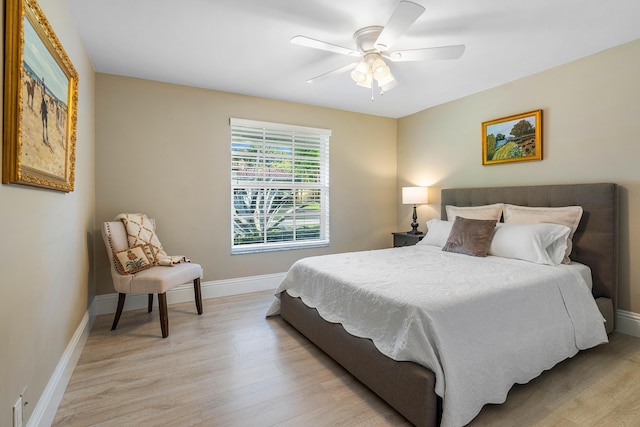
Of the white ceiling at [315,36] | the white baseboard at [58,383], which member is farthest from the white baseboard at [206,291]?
the white ceiling at [315,36]

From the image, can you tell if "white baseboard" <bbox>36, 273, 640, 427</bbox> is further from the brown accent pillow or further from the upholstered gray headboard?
the brown accent pillow

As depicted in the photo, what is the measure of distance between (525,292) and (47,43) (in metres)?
3.02

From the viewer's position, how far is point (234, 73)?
3.15 m

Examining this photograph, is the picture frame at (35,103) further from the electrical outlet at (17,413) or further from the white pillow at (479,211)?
the white pillow at (479,211)

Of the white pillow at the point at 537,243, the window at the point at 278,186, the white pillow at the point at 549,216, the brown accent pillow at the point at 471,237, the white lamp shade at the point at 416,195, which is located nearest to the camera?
the white pillow at the point at 537,243

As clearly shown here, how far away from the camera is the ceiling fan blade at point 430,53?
2184 mm

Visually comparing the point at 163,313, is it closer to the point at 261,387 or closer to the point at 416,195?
the point at 261,387

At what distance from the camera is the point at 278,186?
4062 millimetres

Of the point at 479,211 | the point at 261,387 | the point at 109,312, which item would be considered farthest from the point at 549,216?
the point at 109,312

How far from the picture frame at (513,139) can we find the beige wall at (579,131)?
0.23ft

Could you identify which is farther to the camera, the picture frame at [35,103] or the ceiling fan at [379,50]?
the ceiling fan at [379,50]

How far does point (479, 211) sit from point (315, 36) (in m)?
2.38

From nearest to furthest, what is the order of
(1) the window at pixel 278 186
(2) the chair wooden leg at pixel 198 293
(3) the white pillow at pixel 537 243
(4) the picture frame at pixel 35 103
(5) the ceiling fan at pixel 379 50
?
(4) the picture frame at pixel 35 103
(5) the ceiling fan at pixel 379 50
(3) the white pillow at pixel 537 243
(2) the chair wooden leg at pixel 198 293
(1) the window at pixel 278 186

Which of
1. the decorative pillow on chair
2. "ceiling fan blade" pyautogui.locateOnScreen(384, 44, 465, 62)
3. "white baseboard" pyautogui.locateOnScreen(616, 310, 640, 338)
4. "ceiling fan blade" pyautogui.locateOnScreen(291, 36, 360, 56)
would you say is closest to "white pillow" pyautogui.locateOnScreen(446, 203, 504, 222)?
"white baseboard" pyautogui.locateOnScreen(616, 310, 640, 338)
